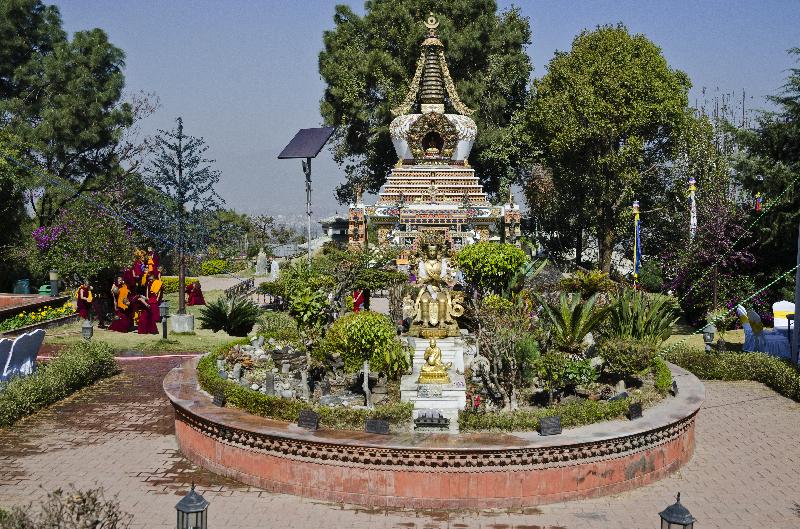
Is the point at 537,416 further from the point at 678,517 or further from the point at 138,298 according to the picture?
the point at 138,298

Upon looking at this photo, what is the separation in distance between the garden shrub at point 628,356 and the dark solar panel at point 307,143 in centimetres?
1523

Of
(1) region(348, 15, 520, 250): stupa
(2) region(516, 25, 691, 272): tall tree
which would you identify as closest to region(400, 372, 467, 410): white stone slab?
(1) region(348, 15, 520, 250): stupa

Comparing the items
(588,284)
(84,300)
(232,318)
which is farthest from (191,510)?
(84,300)

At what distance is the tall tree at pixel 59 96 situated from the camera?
45.9 meters

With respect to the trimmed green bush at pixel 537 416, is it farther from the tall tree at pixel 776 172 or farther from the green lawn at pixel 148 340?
the tall tree at pixel 776 172

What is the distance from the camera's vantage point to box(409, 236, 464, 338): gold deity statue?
18828mm

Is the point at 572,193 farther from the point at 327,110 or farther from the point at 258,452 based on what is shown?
the point at 258,452

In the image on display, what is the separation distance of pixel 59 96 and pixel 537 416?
38907 mm

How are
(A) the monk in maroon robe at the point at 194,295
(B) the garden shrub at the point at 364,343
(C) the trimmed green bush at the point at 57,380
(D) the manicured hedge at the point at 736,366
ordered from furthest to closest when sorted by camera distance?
(A) the monk in maroon robe at the point at 194,295
(D) the manicured hedge at the point at 736,366
(C) the trimmed green bush at the point at 57,380
(B) the garden shrub at the point at 364,343

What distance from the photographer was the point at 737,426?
55.9 feet

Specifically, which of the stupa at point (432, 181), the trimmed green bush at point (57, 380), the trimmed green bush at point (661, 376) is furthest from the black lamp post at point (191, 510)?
the stupa at point (432, 181)

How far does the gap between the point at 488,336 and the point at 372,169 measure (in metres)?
38.3

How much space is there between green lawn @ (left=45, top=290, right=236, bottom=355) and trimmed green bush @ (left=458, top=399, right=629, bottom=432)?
1187 cm

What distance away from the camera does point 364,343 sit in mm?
15234
